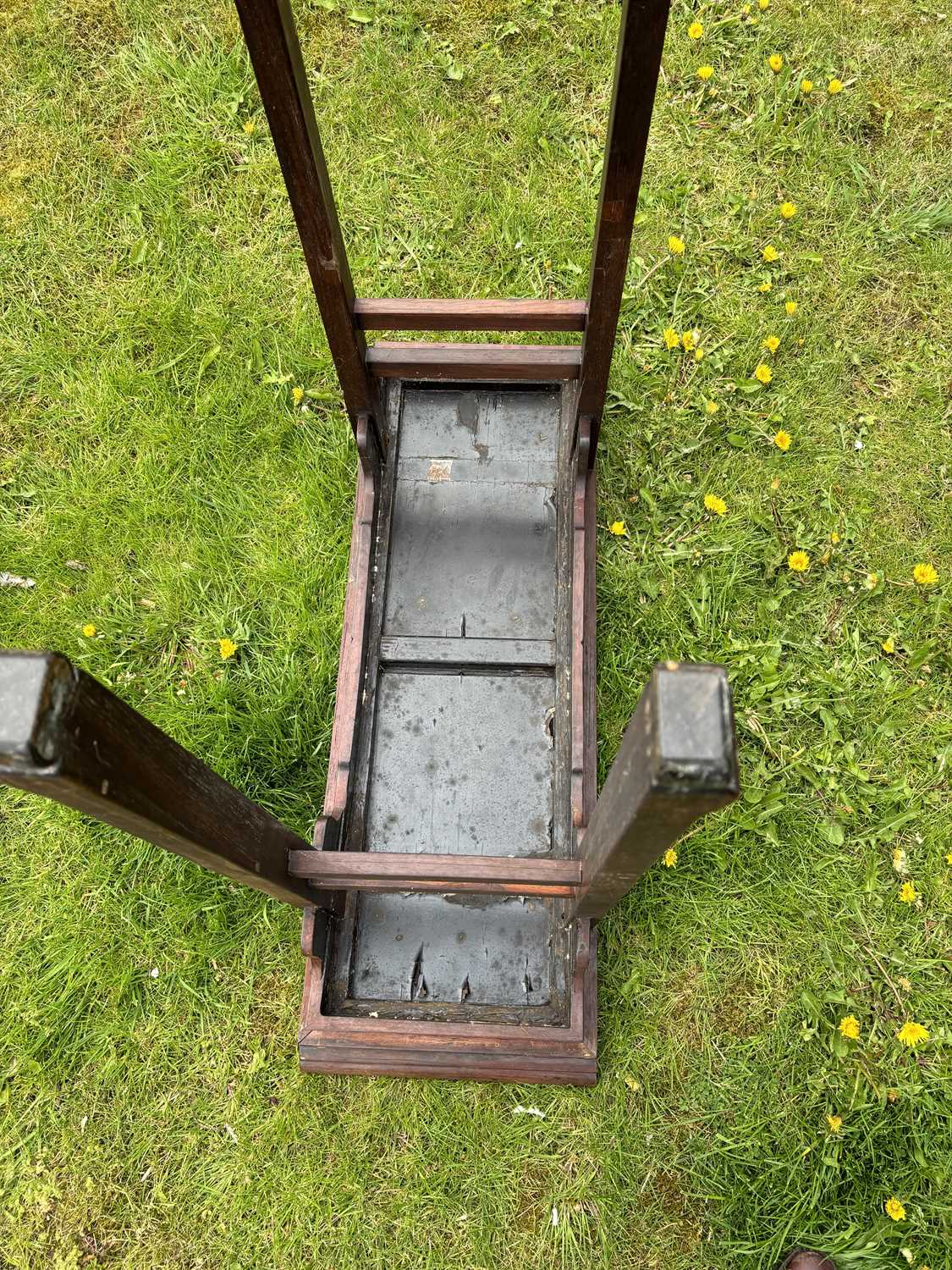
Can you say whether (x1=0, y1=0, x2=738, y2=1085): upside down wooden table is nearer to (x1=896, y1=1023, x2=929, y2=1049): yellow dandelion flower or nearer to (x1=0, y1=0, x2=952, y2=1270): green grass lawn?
(x1=0, y1=0, x2=952, y2=1270): green grass lawn

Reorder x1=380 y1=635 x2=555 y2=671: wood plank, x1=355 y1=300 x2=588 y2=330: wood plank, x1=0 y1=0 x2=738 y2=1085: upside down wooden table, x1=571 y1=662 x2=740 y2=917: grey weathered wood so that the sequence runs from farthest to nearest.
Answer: x1=380 y1=635 x2=555 y2=671: wood plank < x1=355 y1=300 x2=588 y2=330: wood plank < x1=0 y1=0 x2=738 y2=1085: upside down wooden table < x1=571 y1=662 x2=740 y2=917: grey weathered wood

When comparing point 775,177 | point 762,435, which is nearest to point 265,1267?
point 762,435

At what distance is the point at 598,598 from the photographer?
8.48 feet

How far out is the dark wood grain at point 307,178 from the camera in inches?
56.5

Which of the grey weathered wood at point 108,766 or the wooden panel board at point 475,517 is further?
the wooden panel board at point 475,517

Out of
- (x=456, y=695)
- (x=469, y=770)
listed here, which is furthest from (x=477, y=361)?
(x=469, y=770)

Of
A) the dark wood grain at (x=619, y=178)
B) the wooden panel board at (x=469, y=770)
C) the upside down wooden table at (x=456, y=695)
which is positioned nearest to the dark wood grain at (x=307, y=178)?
the upside down wooden table at (x=456, y=695)

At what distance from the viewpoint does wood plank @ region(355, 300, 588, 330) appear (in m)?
2.14

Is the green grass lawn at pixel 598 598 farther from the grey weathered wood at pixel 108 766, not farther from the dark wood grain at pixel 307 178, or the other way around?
the grey weathered wood at pixel 108 766

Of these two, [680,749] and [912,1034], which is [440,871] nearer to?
[680,749]

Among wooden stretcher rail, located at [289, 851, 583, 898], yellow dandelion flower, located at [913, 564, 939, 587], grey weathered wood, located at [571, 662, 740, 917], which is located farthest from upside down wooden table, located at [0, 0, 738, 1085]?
yellow dandelion flower, located at [913, 564, 939, 587]

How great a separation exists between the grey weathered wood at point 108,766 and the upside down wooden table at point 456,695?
0.5 inches

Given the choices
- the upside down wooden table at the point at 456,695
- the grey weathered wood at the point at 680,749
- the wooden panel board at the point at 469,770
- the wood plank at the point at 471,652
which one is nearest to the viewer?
the grey weathered wood at the point at 680,749

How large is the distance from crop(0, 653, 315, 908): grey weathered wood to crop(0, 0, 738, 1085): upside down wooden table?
1 centimetres
